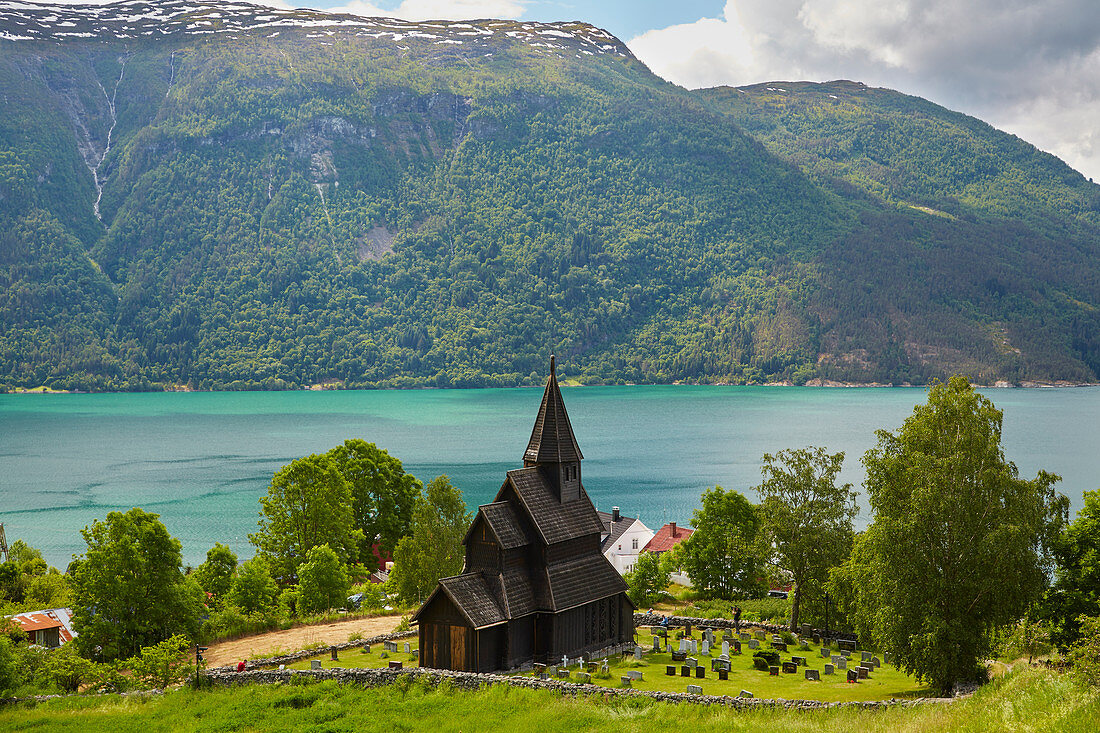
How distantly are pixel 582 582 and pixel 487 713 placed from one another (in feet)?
29.9

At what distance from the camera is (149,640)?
40.0m

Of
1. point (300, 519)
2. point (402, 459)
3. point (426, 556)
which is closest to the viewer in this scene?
point (426, 556)

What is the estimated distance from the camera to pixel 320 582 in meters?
47.6

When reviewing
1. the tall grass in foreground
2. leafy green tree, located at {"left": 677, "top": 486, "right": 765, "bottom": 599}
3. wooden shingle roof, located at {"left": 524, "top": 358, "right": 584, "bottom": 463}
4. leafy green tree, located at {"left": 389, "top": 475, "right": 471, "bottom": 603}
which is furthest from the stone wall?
leafy green tree, located at {"left": 677, "top": 486, "right": 765, "bottom": 599}

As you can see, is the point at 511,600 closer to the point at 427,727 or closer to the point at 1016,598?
the point at 427,727

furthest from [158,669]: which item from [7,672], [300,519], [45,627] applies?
[300,519]

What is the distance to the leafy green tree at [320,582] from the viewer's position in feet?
155

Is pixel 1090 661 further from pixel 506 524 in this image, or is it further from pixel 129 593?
pixel 129 593

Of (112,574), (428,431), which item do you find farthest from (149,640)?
(428,431)

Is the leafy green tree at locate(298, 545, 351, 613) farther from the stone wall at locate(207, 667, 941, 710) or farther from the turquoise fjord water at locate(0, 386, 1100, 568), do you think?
the turquoise fjord water at locate(0, 386, 1100, 568)

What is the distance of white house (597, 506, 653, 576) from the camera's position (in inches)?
2820

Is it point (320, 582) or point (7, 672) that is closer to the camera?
point (7, 672)

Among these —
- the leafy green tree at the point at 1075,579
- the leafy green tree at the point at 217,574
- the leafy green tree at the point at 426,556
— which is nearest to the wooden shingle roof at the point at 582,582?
the leafy green tree at the point at 426,556

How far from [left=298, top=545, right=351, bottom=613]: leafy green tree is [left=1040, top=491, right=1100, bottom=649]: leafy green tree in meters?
32.5
